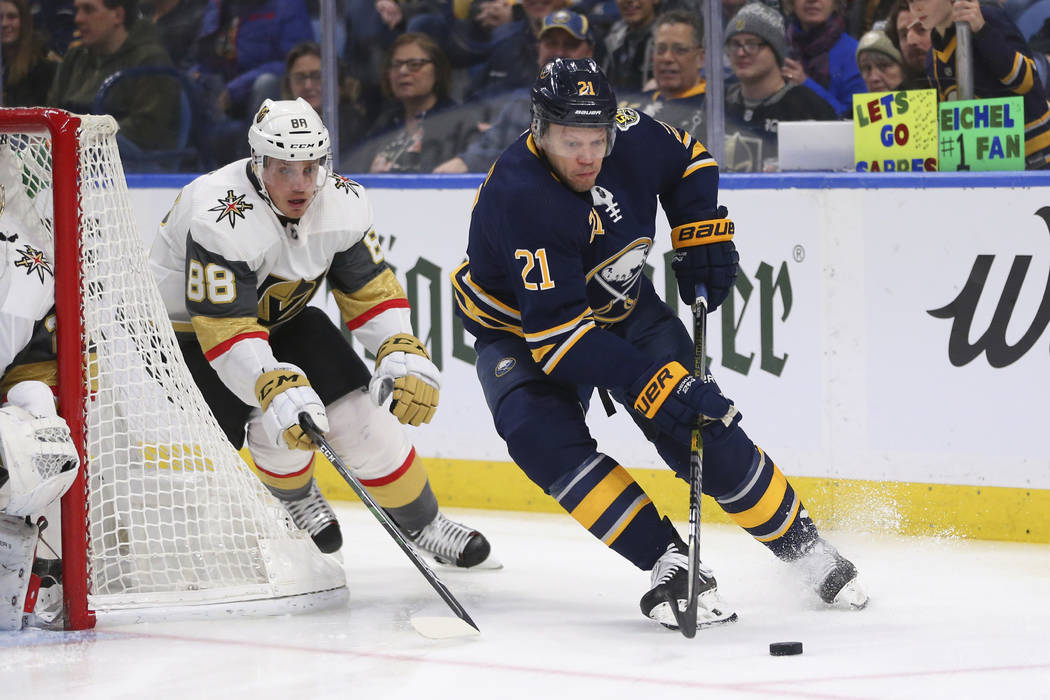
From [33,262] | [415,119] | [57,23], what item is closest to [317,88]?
[415,119]

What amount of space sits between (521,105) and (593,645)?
2.36 metres

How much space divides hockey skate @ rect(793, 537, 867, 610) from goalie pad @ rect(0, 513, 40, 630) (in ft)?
4.96

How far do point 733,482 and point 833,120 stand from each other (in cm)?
151

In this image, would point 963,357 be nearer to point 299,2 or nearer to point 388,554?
point 388,554

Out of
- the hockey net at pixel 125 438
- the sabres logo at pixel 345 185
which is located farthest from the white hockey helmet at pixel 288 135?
the hockey net at pixel 125 438

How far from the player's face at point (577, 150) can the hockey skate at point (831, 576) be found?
881mm

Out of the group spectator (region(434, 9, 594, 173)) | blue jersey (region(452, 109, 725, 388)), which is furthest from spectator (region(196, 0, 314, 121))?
blue jersey (region(452, 109, 725, 388))

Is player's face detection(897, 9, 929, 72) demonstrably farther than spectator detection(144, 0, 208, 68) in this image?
No

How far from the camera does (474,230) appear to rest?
10.6 feet

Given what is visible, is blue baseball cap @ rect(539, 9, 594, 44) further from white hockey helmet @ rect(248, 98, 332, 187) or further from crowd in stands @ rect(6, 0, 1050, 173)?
white hockey helmet @ rect(248, 98, 332, 187)

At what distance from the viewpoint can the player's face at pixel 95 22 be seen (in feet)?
18.9

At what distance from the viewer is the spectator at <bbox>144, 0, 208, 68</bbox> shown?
5543 mm

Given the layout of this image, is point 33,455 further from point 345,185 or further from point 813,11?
point 813,11

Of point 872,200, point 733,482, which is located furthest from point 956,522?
point 733,482
